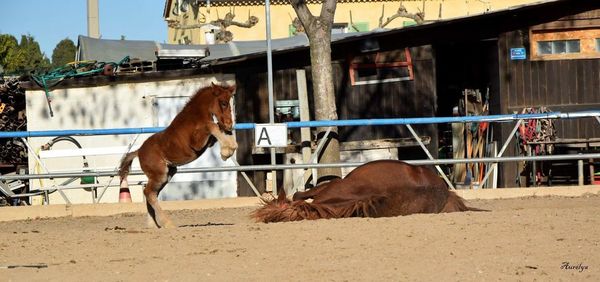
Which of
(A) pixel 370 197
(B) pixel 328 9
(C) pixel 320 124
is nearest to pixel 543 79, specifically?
(B) pixel 328 9

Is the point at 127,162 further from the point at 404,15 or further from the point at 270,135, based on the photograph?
the point at 404,15

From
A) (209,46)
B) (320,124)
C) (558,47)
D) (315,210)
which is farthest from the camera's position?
(209,46)

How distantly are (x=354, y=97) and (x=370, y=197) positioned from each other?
11.2m

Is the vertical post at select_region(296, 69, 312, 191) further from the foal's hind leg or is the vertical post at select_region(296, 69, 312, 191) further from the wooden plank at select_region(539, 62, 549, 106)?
the wooden plank at select_region(539, 62, 549, 106)

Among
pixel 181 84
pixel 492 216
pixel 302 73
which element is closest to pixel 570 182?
pixel 302 73

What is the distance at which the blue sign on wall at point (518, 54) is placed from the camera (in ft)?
67.6

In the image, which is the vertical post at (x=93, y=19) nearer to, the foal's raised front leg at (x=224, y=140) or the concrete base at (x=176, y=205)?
the concrete base at (x=176, y=205)

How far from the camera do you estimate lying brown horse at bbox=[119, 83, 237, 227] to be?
954 cm

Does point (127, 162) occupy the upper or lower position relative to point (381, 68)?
lower

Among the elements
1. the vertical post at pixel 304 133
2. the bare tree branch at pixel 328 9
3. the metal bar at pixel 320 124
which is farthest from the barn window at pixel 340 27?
the metal bar at pixel 320 124

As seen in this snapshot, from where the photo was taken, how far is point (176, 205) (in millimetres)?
14211

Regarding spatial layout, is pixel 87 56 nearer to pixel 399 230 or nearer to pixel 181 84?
pixel 181 84

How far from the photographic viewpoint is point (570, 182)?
19.9 metres

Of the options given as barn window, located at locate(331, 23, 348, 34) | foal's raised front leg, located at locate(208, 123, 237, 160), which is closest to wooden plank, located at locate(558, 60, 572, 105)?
foal's raised front leg, located at locate(208, 123, 237, 160)
